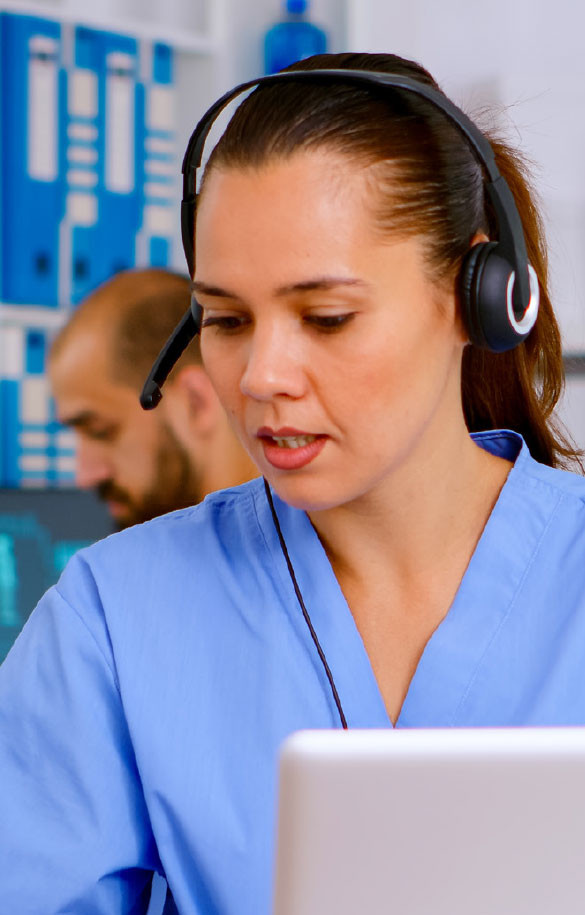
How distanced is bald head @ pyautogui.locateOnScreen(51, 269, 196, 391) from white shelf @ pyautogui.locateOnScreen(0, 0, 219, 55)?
3.14ft

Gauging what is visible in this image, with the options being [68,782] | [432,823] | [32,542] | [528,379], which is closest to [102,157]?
[32,542]

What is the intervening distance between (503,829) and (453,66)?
2655 millimetres

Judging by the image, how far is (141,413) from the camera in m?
1.84

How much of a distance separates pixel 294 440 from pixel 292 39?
87.1 inches

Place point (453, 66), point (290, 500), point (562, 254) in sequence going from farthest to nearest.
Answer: point (453, 66) → point (562, 254) → point (290, 500)

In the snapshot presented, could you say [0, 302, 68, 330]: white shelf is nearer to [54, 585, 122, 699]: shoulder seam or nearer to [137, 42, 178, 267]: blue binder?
[137, 42, 178, 267]: blue binder

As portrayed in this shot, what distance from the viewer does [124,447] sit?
1.86m

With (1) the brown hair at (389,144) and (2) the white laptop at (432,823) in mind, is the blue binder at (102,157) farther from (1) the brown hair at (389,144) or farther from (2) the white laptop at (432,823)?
(2) the white laptop at (432,823)

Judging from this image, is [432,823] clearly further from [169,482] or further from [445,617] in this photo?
[169,482]

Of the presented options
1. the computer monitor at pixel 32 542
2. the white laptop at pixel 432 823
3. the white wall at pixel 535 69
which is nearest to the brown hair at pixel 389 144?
the white laptop at pixel 432 823

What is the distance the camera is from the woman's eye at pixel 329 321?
883 mm

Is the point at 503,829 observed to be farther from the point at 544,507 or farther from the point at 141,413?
the point at 141,413

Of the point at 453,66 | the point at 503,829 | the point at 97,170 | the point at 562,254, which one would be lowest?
the point at 503,829

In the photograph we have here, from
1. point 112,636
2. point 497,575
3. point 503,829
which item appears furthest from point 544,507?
point 503,829
